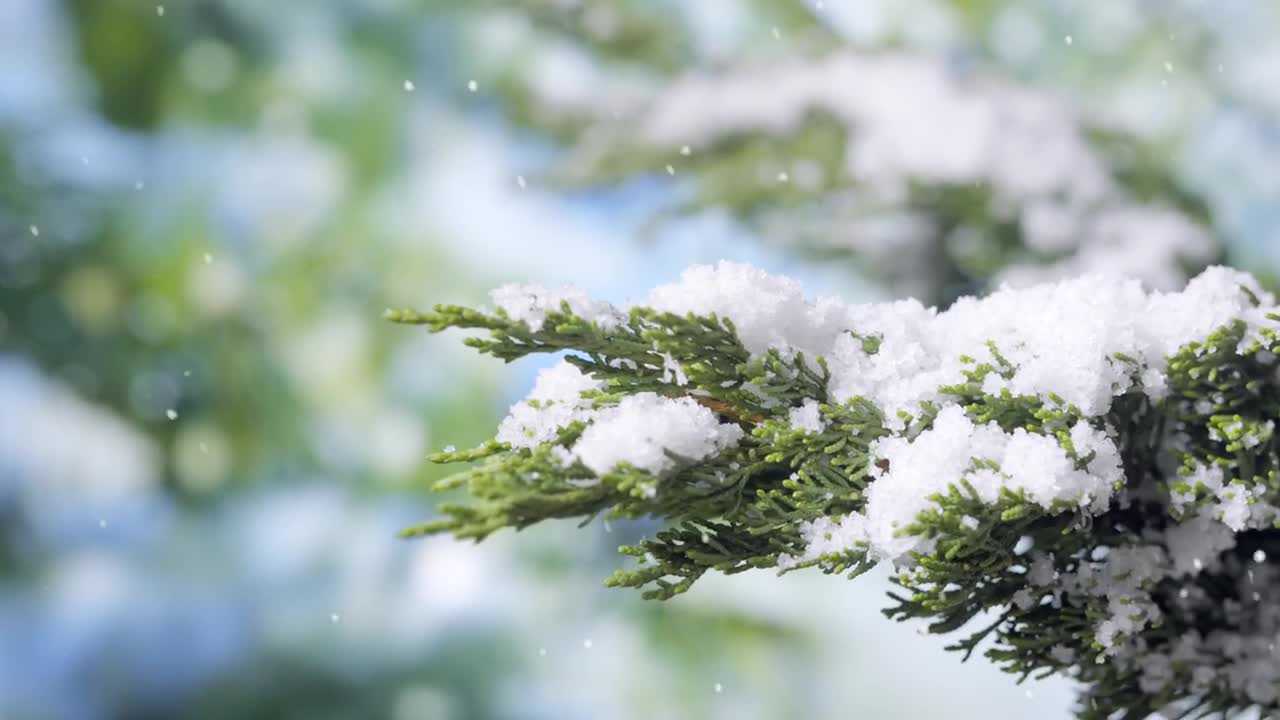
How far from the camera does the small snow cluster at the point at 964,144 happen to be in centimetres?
150

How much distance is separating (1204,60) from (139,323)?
9.16 ft

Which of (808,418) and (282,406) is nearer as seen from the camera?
(808,418)

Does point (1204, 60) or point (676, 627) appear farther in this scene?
point (676, 627)

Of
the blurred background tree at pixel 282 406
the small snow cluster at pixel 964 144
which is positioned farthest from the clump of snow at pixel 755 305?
the blurred background tree at pixel 282 406

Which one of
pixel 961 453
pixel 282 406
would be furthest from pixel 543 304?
pixel 282 406

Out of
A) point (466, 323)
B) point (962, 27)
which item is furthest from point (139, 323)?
point (466, 323)

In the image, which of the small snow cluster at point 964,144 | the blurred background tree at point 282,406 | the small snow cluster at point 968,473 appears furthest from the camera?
the blurred background tree at point 282,406

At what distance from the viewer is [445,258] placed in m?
3.22

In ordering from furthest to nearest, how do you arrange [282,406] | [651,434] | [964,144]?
[282,406]
[964,144]
[651,434]

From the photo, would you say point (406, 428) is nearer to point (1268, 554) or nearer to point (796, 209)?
point (796, 209)

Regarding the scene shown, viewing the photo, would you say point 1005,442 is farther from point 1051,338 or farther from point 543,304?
point 543,304

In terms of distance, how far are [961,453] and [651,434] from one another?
12cm

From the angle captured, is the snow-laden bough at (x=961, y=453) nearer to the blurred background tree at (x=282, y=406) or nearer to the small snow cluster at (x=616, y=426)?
the small snow cluster at (x=616, y=426)

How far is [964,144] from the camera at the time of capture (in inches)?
63.5
